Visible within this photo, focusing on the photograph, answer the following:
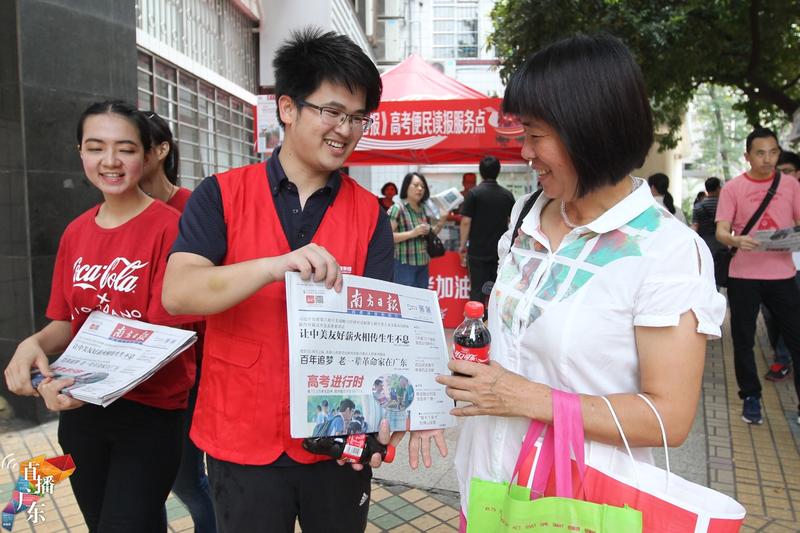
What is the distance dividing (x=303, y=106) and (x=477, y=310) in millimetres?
707

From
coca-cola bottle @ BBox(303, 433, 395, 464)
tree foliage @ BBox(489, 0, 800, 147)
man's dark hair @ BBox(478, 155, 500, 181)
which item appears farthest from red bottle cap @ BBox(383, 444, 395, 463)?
tree foliage @ BBox(489, 0, 800, 147)

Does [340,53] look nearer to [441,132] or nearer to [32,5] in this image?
[32,5]

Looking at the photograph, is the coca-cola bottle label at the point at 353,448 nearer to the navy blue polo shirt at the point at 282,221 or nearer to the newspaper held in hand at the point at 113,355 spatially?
the navy blue polo shirt at the point at 282,221

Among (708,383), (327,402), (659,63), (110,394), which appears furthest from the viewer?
(659,63)

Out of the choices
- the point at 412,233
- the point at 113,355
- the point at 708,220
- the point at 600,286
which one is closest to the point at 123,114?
the point at 113,355

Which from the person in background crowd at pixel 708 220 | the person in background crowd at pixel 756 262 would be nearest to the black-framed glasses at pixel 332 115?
the person in background crowd at pixel 756 262

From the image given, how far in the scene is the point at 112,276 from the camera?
2.00 meters

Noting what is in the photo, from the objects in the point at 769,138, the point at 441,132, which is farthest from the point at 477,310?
the point at 441,132

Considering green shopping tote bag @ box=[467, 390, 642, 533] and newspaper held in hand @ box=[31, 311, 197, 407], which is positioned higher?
newspaper held in hand @ box=[31, 311, 197, 407]

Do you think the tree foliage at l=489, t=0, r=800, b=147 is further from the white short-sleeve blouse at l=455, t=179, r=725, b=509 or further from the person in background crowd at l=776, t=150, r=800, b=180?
the white short-sleeve blouse at l=455, t=179, r=725, b=509

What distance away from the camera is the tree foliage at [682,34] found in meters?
8.23

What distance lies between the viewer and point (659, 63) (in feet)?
28.7

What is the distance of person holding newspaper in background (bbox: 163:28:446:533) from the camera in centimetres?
156

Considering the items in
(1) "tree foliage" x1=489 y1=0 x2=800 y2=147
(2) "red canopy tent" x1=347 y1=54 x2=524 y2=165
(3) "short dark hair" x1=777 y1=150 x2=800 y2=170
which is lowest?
(3) "short dark hair" x1=777 y1=150 x2=800 y2=170
